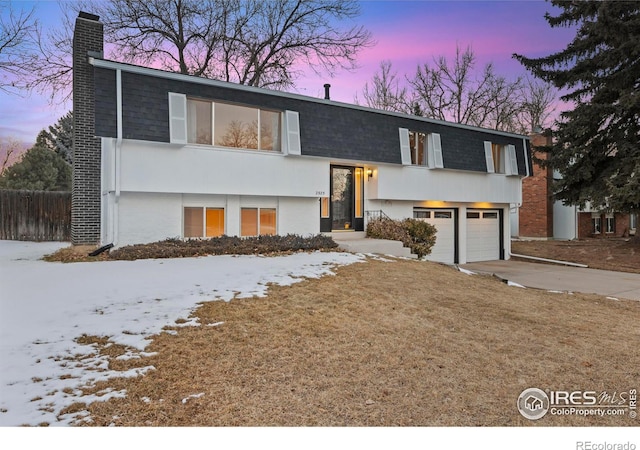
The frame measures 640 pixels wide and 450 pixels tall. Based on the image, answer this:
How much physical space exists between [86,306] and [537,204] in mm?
25643

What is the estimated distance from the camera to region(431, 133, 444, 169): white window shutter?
15.5m

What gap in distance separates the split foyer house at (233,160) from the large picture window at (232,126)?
0.10 feet

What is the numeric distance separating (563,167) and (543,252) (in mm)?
4082

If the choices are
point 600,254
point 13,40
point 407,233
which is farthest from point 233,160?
point 600,254

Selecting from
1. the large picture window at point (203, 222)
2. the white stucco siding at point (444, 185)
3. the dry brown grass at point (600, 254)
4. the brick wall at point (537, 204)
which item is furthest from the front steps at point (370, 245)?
the brick wall at point (537, 204)

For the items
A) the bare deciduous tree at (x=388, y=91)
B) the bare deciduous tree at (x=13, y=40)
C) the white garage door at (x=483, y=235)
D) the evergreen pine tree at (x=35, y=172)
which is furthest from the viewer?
the bare deciduous tree at (x=388, y=91)

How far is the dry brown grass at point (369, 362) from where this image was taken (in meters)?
2.88

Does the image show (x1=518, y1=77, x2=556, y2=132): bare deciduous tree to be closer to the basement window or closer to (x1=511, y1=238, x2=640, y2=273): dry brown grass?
(x1=511, y1=238, x2=640, y2=273): dry brown grass

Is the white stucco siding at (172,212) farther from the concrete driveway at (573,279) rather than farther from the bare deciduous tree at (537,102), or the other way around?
the bare deciduous tree at (537,102)

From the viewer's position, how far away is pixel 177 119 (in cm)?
1026

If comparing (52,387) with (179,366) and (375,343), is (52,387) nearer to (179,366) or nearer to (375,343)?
(179,366)

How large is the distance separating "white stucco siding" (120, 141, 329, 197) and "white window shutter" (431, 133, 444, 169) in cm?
509

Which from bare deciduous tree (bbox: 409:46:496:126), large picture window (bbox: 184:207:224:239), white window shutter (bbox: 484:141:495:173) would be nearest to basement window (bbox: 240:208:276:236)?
large picture window (bbox: 184:207:224:239)

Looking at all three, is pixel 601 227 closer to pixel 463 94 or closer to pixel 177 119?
pixel 463 94
